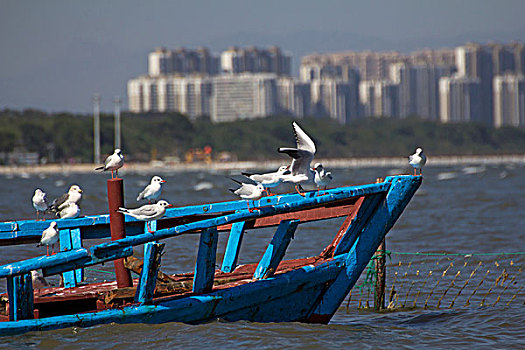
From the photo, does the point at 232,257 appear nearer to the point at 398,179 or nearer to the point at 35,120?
the point at 398,179

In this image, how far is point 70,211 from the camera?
9742mm

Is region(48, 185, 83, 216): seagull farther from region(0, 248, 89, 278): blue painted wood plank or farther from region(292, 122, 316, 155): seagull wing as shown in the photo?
region(292, 122, 316, 155): seagull wing

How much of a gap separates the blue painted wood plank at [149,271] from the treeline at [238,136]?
11896 centimetres

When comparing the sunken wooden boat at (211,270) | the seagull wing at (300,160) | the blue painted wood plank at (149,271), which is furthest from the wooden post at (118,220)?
the seagull wing at (300,160)

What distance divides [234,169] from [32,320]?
414ft

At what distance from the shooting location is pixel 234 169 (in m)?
134

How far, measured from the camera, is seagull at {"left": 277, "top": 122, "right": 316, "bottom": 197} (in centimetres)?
895

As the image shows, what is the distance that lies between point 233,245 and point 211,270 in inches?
37.6

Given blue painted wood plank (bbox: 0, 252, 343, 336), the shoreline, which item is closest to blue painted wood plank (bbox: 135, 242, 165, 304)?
blue painted wood plank (bbox: 0, 252, 343, 336)

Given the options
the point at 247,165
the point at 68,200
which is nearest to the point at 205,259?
the point at 68,200

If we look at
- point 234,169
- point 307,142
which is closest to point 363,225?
point 307,142

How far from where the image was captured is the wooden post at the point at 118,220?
8805mm

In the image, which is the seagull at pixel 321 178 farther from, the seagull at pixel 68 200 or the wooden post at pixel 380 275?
the seagull at pixel 68 200

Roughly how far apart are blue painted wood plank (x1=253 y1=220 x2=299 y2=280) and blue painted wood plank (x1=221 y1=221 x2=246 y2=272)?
0.44 metres
